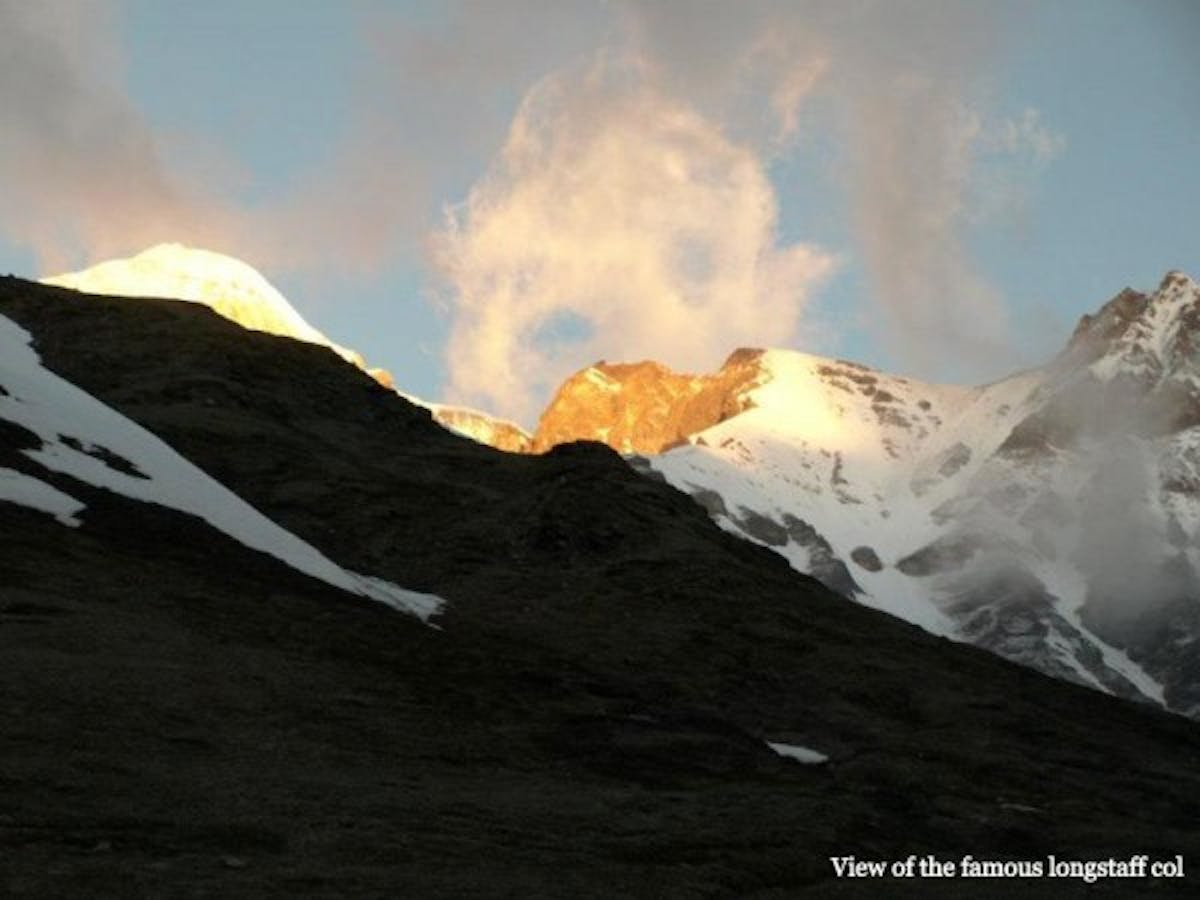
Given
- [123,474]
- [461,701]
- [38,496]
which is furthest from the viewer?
[123,474]

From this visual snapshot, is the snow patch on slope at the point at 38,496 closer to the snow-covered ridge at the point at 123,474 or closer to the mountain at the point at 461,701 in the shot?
the snow-covered ridge at the point at 123,474

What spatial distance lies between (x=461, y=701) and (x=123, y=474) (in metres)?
27.2

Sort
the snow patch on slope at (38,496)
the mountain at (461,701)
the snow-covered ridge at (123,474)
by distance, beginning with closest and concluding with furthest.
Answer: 1. the mountain at (461,701)
2. the snow patch on slope at (38,496)
3. the snow-covered ridge at (123,474)

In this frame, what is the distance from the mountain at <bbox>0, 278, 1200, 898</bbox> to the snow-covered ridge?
0.27 m

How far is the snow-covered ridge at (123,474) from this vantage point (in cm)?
6606

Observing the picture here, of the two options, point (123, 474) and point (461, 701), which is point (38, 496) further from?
point (461, 701)

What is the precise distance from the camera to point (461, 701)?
50469 mm

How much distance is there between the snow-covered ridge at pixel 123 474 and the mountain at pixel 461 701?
27 centimetres

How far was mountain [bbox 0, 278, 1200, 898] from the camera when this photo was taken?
98.1 feet

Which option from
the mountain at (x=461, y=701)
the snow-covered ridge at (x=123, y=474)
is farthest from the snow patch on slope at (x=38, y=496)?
the mountain at (x=461, y=701)

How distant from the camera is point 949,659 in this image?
320 feet

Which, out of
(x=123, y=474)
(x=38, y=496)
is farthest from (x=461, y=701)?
(x=123, y=474)

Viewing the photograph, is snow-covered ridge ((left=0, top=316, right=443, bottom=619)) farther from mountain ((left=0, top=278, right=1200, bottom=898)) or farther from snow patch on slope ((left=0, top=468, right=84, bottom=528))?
mountain ((left=0, top=278, right=1200, bottom=898))

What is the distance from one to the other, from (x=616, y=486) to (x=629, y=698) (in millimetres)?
58288
